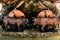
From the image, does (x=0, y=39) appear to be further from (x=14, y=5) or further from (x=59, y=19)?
(x=59, y=19)

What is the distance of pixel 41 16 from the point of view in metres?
3.43

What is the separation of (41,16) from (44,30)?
0.73 feet

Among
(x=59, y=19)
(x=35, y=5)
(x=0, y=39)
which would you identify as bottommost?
(x=0, y=39)

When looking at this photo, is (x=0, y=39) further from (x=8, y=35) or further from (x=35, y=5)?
(x=35, y=5)

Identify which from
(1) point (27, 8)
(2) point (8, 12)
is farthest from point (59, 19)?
(2) point (8, 12)

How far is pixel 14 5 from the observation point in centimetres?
349

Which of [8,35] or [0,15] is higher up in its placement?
[0,15]

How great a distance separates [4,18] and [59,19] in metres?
0.86

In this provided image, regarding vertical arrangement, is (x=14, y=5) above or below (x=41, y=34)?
above

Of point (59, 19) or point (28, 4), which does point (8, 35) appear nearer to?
point (28, 4)

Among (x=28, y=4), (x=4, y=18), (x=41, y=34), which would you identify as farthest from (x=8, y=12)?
(x=41, y=34)

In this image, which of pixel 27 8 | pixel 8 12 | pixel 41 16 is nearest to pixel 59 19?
pixel 41 16

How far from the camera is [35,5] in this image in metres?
3.47

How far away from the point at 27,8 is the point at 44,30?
43cm
